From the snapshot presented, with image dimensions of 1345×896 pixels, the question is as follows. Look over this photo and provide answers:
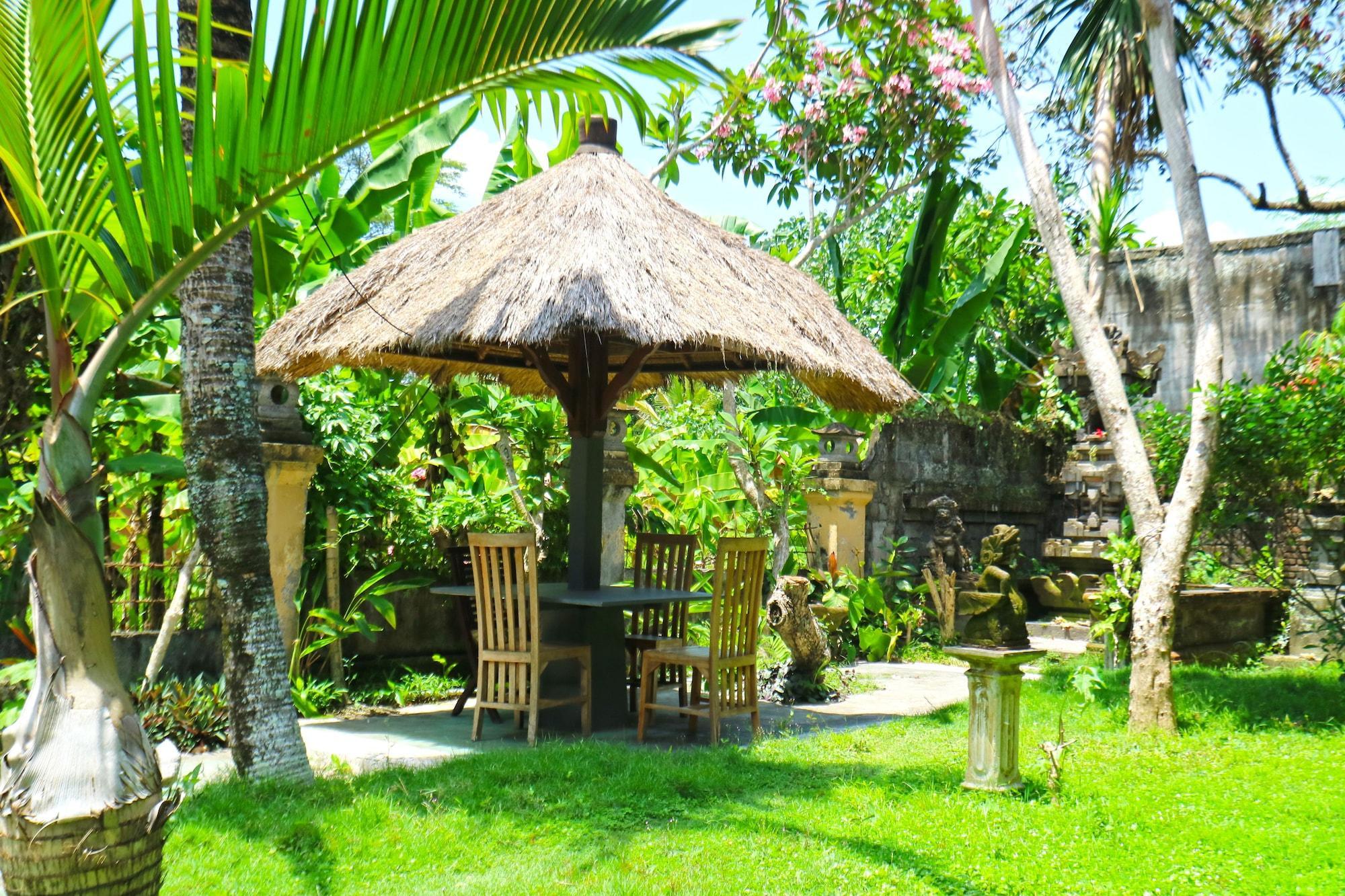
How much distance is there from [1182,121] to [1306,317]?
8542 millimetres

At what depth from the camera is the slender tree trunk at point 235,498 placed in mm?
4000

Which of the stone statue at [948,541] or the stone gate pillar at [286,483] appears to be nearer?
the stone gate pillar at [286,483]

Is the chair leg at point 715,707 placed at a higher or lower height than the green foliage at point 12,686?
lower

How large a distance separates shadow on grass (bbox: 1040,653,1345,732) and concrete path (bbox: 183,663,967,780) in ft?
3.17

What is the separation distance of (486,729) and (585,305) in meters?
2.42

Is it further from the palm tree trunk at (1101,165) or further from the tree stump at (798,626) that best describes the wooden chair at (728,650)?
the palm tree trunk at (1101,165)

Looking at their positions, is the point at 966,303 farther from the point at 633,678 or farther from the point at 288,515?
the point at 288,515

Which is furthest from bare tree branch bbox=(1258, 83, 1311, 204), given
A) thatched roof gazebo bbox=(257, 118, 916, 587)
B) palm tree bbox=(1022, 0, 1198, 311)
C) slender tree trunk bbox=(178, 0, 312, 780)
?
slender tree trunk bbox=(178, 0, 312, 780)

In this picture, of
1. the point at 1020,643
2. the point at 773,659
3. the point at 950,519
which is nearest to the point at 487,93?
the point at 1020,643

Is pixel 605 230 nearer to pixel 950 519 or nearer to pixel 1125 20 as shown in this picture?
pixel 1125 20

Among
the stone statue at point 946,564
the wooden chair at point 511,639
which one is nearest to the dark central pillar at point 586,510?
the wooden chair at point 511,639

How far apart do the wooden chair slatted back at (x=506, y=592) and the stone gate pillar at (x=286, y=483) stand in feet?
4.16

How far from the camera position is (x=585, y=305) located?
17.3 feet

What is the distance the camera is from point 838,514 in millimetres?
9844
